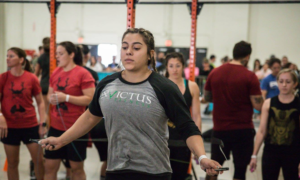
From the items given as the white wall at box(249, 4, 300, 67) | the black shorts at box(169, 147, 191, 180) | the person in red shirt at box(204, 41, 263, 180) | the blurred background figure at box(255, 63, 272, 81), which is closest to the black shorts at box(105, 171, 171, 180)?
the black shorts at box(169, 147, 191, 180)

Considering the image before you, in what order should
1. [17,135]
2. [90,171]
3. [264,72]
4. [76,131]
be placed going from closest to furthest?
[76,131] → [17,135] → [90,171] → [264,72]

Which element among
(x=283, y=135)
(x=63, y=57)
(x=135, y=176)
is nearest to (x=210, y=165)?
(x=135, y=176)

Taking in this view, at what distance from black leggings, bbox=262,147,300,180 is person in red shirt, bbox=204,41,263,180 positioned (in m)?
0.21

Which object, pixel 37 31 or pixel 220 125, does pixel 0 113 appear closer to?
pixel 220 125

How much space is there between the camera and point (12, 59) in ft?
11.8

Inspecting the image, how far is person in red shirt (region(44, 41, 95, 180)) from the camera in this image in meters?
3.37

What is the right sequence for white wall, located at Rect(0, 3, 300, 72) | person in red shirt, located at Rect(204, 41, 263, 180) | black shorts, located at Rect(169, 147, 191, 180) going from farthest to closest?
white wall, located at Rect(0, 3, 300, 72) → person in red shirt, located at Rect(204, 41, 263, 180) → black shorts, located at Rect(169, 147, 191, 180)

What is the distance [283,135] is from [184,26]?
39.0ft

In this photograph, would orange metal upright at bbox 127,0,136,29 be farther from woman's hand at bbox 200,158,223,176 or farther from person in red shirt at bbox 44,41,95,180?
woman's hand at bbox 200,158,223,176

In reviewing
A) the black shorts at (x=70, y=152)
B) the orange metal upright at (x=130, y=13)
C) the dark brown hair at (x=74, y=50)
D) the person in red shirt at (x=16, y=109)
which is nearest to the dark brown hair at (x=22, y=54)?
the person in red shirt at (x=16, y=109)

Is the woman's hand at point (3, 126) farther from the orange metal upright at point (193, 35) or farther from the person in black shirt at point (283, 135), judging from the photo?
the person in black shirt at point (283, 135)

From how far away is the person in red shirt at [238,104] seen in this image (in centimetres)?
345

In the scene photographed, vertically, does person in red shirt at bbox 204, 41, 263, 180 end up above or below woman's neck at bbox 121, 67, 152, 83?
below

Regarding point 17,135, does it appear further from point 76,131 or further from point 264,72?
point 264,72
